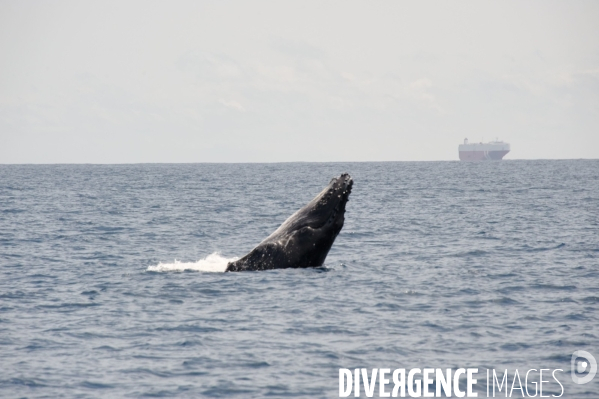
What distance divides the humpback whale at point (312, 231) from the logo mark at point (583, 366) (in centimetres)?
664

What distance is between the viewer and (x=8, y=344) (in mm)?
16047

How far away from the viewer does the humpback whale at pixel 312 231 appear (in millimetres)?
20156

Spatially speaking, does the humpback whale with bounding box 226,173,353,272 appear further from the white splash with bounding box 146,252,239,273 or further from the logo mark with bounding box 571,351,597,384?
the logo mark with bounding box 571,351,597,384

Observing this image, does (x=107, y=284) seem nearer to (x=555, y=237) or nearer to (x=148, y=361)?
(x=148, y=361)

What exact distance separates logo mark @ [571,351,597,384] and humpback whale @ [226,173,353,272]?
664 cm

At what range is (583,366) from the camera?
48.4 ft

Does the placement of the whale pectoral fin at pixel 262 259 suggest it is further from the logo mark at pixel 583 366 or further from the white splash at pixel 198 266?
the logo mark at pixel 583 366

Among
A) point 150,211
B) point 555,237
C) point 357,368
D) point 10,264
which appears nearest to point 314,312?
point 357,368

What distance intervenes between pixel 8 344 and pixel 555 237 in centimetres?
2470

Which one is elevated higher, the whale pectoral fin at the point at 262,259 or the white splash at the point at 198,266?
the whale pectoral fin at the point at 262,259

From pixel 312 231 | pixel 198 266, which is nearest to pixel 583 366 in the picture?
pixel 312 231

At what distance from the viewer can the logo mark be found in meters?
14.1

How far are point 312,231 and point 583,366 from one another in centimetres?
739

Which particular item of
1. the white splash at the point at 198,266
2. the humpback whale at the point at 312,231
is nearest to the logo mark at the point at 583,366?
the humpback whale at the point at 312,231
